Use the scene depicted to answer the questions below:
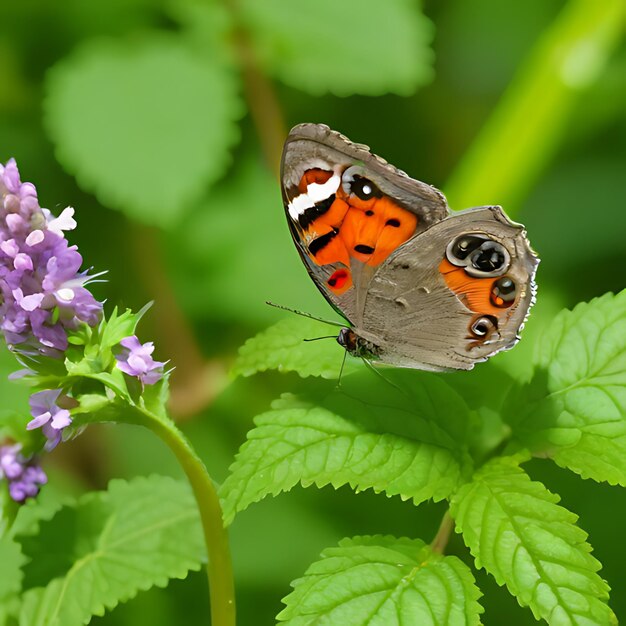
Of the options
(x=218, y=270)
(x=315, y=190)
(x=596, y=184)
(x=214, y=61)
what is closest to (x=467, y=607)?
(x=315, y=190)

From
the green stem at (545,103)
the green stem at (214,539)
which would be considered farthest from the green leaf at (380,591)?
the green stem at (545,103)

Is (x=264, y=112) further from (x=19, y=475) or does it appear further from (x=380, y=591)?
(x=380, y=591)

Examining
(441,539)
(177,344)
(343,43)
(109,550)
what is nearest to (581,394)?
(441,539)

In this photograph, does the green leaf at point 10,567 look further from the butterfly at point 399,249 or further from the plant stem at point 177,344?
the plant stem at point 177,344

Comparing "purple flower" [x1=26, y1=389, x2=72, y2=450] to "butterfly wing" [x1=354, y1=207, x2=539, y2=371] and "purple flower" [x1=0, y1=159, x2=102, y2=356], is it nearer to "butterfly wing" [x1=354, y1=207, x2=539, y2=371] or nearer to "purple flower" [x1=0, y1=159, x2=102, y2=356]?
"purple flower" [x1=0, y1=159, x2=102, y2=356]

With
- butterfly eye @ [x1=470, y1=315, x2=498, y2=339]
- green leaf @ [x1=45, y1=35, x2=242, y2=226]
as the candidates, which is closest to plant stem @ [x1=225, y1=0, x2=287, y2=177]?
green leaf @ [x1=45, y1=35, x2=242, y2=226]

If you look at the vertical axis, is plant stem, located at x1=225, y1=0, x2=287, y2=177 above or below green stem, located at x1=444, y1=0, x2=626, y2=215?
below
